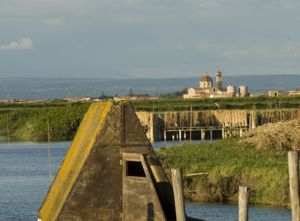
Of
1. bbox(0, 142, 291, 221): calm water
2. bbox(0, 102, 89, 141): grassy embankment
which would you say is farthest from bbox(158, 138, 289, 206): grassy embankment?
bbox(0, 102, 89, 141): grassy embankment

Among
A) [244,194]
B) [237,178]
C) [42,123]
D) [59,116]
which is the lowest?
[237,178]

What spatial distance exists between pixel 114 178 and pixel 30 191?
30.3 m

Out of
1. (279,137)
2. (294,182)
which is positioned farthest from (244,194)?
(279,137)

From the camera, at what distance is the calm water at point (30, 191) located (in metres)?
34.4

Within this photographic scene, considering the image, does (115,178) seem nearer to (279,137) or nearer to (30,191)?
(30,191)

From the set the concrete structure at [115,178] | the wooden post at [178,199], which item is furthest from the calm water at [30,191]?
the concrete structure at [115,178]

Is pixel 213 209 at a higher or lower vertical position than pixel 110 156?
lower

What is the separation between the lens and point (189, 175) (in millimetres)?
39562

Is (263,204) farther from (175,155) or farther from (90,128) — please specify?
(90,128)

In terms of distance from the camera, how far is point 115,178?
17.4m

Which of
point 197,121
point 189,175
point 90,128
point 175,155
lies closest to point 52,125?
point 197,121

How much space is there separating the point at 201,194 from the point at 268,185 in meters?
2.36

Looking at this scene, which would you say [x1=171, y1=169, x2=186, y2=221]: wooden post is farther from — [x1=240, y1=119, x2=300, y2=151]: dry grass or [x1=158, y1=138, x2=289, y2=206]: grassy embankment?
[x1=240, y1=119, x2=300, y2=151]: dry grass

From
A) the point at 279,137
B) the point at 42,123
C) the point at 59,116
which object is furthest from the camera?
the point at 42,123
